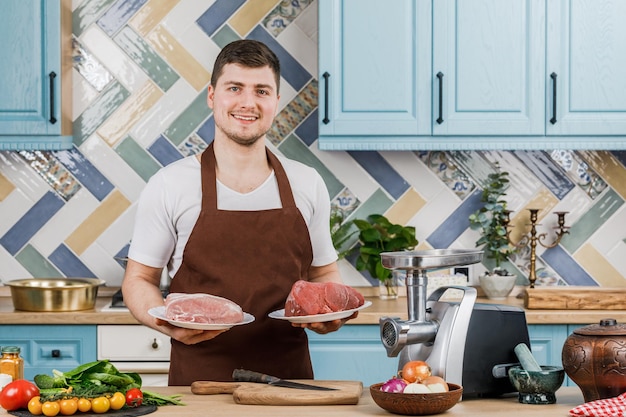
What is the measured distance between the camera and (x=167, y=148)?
450cm

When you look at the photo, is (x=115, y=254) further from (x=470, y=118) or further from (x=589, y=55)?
(x=589, y=55)

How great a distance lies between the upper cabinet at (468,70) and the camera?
161 inches

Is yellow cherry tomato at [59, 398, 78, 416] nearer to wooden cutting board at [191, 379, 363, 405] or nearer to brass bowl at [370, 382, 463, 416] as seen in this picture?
wooden cutting board at [191, 379, 363, 405]

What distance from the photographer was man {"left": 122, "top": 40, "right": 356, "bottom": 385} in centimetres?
285

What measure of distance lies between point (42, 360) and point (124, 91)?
53.0 inches

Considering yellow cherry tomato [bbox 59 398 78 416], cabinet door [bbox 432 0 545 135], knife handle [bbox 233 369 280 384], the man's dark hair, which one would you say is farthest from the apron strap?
cabinet door [bbox 432 0 545 135]

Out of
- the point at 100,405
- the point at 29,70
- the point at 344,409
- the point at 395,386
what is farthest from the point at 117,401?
the point at 29,70

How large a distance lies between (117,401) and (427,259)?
0.78 meters

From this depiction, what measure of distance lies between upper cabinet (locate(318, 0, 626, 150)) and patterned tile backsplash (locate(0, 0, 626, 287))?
0.43 m

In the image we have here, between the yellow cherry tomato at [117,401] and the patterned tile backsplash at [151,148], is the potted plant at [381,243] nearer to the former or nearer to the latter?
the patterned tile backsplash at [151,148]

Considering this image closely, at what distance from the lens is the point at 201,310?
2.41m

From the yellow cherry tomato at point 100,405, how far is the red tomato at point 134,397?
2.7 inches

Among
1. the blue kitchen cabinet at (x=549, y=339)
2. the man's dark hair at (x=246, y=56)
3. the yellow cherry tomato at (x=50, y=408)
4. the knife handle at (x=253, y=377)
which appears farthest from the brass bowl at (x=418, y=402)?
the blue kitchen cabinet at (x=549, y=339)

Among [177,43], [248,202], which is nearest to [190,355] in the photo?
[248,202]
